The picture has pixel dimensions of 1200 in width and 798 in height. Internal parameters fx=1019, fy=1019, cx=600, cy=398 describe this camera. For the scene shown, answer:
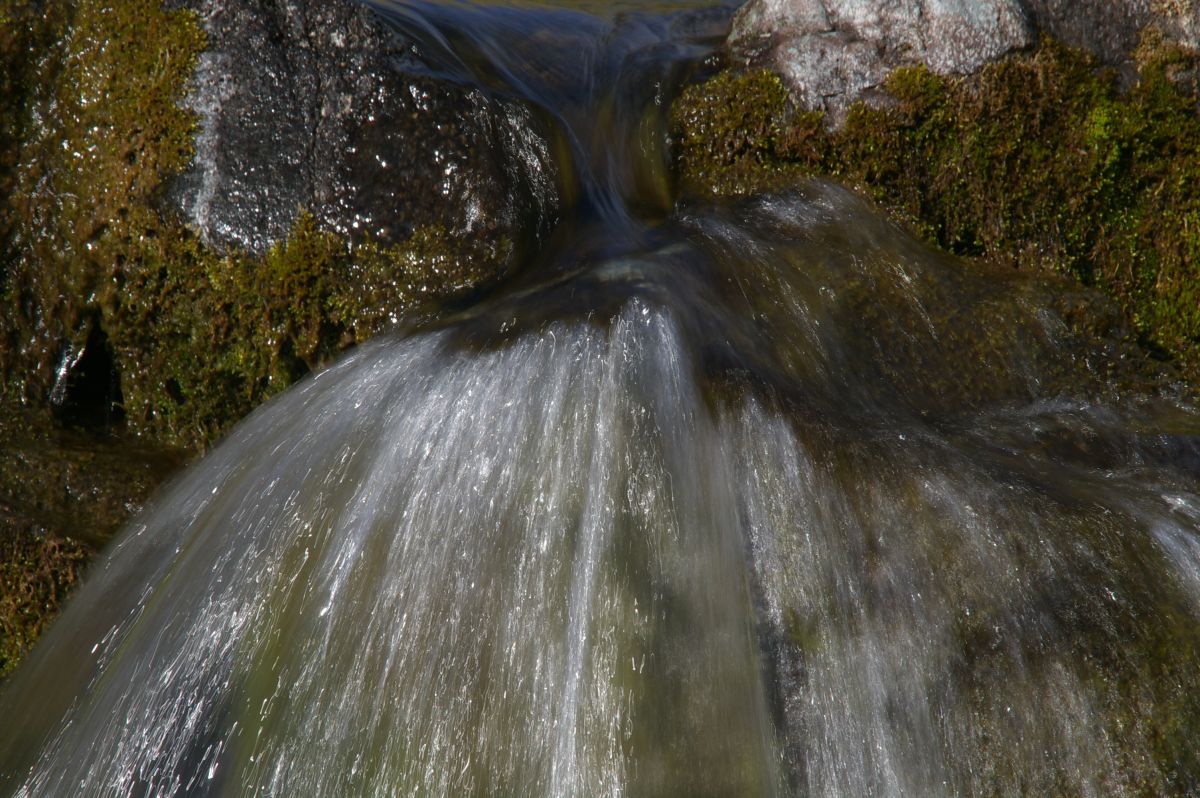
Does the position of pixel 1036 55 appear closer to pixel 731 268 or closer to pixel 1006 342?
pixel 1006 342

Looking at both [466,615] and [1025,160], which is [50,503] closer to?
[466,615]

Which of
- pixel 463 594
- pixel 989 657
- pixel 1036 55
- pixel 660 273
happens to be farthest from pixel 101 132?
pixel 1036 55

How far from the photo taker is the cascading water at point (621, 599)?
8.04ft

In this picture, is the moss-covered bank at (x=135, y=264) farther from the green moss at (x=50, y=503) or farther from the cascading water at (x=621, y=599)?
the cascading water at (x=621, y=599)

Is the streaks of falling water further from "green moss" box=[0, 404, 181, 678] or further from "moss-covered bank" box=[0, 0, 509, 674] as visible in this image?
"moss-covered bank" box=[0, 0, 509, 674]

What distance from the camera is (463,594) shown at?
2604mm

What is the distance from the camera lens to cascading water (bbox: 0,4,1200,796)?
245 centimetres

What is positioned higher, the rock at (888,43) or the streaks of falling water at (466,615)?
the rock at (888,43)

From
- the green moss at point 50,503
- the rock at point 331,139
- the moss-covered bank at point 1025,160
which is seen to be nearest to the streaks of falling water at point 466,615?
the green moss at point 50,503

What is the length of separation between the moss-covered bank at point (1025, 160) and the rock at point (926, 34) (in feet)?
0.25

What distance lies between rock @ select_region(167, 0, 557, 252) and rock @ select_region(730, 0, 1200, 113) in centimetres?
147

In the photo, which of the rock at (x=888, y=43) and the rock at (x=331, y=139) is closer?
the rock at (x=331, y=139)

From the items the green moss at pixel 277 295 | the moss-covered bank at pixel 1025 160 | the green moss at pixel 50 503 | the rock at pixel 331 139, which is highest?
the rock at pixel 331 139

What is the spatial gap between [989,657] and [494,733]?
123 centimetres
